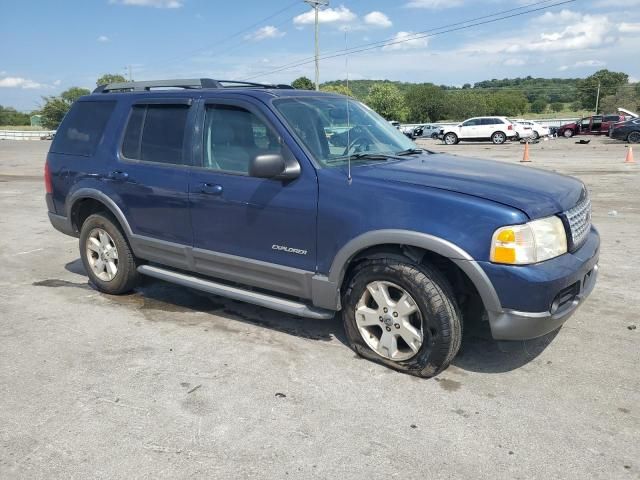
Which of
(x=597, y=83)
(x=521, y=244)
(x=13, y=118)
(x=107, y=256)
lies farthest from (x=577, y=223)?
(x=13, y=118)

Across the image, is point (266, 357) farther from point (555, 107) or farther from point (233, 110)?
point (555, 107)

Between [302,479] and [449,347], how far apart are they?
1.31 meters

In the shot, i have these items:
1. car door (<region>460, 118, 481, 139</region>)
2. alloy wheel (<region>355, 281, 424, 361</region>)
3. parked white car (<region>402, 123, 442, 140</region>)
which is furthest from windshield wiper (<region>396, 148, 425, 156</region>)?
parked white car (<region>402, 123, 442, 140</region>)

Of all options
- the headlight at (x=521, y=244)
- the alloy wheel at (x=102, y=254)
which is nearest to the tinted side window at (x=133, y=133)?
the alloy wheel at (x=102, y=254)

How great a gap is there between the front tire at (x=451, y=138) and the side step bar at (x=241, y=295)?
31237 millimetres

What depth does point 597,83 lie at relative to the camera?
335 ft

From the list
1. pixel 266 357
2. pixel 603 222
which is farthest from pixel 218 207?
pixel 603 222

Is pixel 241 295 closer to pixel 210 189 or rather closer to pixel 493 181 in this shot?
pixel 210 189

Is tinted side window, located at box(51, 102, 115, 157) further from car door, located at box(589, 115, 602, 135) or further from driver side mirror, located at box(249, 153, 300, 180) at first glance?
car door, located at box(589, 115, 602, 135)

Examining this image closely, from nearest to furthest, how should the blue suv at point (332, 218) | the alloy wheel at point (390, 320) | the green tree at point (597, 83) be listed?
the blue suv at point (332, 218) < the alloy wheel at point (390, 320) < the green tree at point (597, 83)

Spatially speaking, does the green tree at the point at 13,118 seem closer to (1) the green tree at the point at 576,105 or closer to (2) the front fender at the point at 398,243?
(1) the green tree at the point at 576,105

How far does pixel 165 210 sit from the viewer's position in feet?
15.1

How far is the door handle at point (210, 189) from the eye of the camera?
420 cm

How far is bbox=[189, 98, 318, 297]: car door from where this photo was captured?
3855 millimetres
